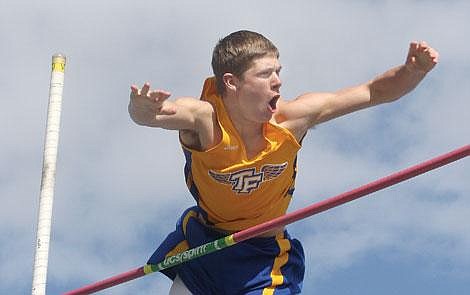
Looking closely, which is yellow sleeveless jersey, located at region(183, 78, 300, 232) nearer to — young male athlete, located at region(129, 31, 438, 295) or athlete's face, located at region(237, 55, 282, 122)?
young male athlete, located at region(129, 31, 438, 295)

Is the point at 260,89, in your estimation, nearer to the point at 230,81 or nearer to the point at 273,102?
the point at 273,102

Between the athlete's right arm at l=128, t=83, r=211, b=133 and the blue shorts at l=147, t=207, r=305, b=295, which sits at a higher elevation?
the athlete's right arm at l=128, t=83, r=211, b=133

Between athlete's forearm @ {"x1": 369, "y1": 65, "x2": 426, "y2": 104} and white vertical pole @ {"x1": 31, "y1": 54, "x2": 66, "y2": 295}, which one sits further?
white vertical pole @ {"x1": 31, "y1": 54, "x2": 66, "y2": 295}

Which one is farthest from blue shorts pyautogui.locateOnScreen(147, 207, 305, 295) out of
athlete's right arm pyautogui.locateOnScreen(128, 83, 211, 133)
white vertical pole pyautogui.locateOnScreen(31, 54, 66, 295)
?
white vertical pole pyautogui.locateOnScreen(31, 54, 66, 295)

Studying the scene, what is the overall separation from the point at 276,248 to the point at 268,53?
4.21 ft

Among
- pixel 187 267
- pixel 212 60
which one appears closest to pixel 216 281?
pixel 187 267

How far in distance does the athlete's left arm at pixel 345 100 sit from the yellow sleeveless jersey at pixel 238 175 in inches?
6.0

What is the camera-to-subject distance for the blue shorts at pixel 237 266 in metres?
7.64

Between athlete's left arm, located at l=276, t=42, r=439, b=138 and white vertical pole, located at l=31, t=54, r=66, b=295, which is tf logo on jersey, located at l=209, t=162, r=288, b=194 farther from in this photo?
white vertical pole, located at l=31, t=54, r=66, b=295

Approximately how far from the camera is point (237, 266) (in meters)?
7.66

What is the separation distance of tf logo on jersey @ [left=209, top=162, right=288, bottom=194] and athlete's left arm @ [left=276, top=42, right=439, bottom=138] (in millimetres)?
318

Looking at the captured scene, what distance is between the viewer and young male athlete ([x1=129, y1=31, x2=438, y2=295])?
24.7ft

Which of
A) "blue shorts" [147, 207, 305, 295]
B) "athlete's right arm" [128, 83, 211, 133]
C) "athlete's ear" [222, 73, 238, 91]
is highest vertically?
"athlete's ear" [222, 73, 238, 91]

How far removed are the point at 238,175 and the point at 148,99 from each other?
2.85ft
